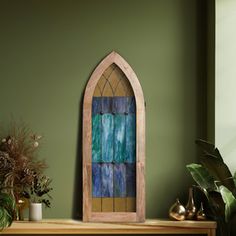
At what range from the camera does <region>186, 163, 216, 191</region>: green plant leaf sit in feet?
11.6

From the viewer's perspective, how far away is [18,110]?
3.88 m

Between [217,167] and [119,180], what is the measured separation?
0.81 meters

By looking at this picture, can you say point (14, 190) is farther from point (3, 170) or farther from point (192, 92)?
point (192, 92)

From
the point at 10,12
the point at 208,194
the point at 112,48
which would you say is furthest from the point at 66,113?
the point at 208,194

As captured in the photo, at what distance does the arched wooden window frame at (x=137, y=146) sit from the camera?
3.76m

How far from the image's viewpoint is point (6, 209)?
3.47 meters

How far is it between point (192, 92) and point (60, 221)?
148cm

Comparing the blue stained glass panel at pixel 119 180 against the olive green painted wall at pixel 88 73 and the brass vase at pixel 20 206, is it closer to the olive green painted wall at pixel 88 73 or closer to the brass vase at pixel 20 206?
the olive green painted wall at pixel 88 73

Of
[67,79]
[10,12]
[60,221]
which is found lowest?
[60,221]

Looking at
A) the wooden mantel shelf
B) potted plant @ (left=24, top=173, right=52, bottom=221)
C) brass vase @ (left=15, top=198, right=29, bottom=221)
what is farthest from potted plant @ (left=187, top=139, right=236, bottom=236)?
brass vase @ (left=15, top=198, right=29, bottom=221)

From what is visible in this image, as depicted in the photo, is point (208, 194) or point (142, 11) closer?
point (208, 194)

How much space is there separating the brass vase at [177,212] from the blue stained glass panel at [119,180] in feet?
1.32

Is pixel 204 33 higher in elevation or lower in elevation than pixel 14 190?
higher

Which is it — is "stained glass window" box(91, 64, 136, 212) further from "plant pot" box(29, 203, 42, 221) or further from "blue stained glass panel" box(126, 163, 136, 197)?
"plant pot" box(29, 203, 42, 221)
